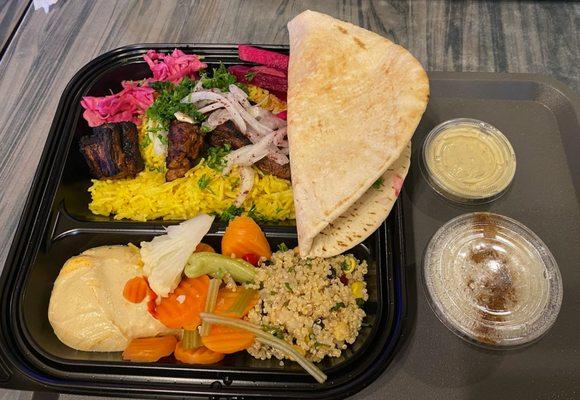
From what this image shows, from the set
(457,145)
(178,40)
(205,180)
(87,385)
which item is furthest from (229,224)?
(178,40)

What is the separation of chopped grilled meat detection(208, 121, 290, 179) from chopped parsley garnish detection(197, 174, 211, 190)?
227mm

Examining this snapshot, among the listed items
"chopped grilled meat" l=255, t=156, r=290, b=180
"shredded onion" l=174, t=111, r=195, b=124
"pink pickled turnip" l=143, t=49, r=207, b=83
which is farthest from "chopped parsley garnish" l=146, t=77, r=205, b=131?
"chopped grilled meat" l=255, t=156, r=290, b=180

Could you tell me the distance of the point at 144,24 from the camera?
12.0 feet

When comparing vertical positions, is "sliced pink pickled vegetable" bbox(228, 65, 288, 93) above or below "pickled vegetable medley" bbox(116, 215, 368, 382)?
above

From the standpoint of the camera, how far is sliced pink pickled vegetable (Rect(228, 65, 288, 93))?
272 cm

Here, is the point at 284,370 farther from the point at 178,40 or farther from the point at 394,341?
the point at 178,40

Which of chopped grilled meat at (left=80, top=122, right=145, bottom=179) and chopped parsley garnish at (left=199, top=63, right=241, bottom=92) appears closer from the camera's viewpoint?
chopped grilled meat at (left=80, top=122, right=145, bottom=179)

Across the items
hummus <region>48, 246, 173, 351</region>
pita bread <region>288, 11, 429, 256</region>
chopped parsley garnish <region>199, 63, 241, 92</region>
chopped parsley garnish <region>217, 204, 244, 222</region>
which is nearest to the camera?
pita bread <region>288, 11, 429, 256</region>

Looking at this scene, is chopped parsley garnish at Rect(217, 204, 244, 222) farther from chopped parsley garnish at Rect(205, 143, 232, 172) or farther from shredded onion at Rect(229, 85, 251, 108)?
shredded onion at Rect(229, 85, 251, 108)

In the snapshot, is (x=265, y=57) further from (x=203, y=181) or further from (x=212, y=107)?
(x=203, y=181)

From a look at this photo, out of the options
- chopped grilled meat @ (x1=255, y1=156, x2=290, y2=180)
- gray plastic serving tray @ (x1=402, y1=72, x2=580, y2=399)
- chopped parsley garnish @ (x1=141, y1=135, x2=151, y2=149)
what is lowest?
gray plastic serving tray @ (x1=402, y1=72, x2=580, y2=399)

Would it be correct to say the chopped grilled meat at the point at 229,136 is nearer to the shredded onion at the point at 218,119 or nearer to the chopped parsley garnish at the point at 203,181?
the shredded onion at the point at 218,119

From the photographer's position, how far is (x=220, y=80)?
267 centimetres

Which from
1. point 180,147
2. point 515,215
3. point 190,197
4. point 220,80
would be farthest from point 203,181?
point 515,215
